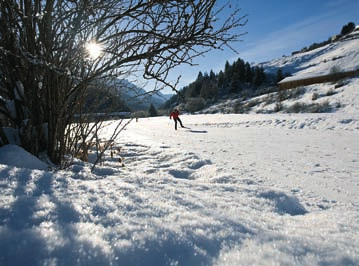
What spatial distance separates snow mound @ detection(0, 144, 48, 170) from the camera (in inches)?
90.6

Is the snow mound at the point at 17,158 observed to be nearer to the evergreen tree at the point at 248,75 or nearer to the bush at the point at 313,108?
the bush at the point at 313,108

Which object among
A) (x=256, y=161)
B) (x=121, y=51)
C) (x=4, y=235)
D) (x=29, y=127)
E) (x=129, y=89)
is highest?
(x=121, y=51)

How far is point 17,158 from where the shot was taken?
2352 millimetres

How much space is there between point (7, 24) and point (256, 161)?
13.4 ft

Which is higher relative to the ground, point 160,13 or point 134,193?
point 160,13

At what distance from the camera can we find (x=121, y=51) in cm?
285

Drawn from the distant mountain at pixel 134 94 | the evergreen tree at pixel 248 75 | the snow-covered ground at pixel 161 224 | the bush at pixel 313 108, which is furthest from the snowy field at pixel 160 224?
the evergreen tree at pixel 248 75

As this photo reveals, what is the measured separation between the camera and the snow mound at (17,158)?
230 cm

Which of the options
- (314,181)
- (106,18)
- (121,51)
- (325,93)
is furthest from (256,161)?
(325,93)

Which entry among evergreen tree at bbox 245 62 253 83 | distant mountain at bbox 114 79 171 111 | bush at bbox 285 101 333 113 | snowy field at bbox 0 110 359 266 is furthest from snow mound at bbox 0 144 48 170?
evergreen tree at bbox 245 62 253 83

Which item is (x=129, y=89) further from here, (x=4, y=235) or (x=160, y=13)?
(x=4, y=235)

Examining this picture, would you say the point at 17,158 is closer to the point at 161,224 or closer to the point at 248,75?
the point at 161,224

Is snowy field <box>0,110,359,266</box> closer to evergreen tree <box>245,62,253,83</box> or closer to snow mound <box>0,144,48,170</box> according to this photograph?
snow mound <box>0,144,48,170</box>

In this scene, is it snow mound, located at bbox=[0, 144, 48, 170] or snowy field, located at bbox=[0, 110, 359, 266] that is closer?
snowy field, located at bbox=[0, 110, 359, 266]
